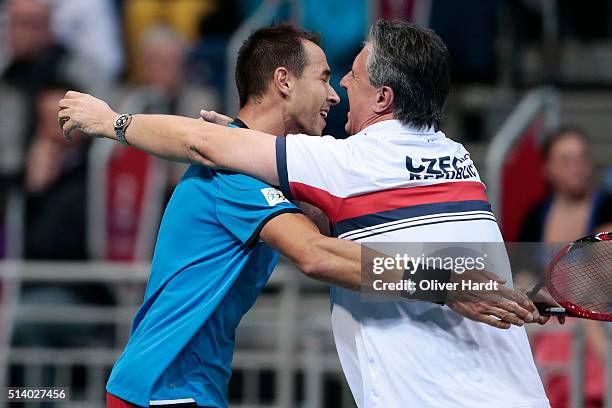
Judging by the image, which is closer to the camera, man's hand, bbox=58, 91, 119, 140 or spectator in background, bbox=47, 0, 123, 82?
man's hand, bbox=58, 91, 119, 140

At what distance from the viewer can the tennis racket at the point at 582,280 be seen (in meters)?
4.07

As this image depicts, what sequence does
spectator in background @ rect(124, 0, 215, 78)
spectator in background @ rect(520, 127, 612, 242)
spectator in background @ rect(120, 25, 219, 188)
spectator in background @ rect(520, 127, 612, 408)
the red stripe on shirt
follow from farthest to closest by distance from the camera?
spectator in background @ rect(124, 0, 215, 78) → spectator in background @ rect(120, 25, 219, 188) → spectator in background @ rect(520, 127, 612, 242) → spectator in background @ rect(520, 127, 612, 408) → the red stripe on shirt

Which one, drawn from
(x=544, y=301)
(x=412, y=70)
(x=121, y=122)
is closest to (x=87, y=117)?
(x=121, y=122)

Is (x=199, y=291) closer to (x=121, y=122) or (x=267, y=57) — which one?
(x=121, y=122)

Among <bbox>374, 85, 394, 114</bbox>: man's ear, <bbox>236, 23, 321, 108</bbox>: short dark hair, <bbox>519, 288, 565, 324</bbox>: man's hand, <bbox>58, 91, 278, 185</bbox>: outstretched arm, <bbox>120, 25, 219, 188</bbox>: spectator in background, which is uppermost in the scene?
<bbox>120, 25, 219, 188</bbox>: spectator in background

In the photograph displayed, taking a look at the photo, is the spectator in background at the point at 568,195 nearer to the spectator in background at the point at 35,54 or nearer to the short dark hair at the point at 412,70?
the short dark hair at the point at 412,70

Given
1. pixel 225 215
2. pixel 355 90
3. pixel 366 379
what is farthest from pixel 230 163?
pixel 366 379

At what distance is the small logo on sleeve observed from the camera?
3.94 meters

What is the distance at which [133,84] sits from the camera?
33.5 feet

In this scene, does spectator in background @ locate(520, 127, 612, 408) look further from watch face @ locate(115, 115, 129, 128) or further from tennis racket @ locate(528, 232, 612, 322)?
watch face @ locate(115, 115, 129, 128)

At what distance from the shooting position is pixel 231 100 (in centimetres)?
912

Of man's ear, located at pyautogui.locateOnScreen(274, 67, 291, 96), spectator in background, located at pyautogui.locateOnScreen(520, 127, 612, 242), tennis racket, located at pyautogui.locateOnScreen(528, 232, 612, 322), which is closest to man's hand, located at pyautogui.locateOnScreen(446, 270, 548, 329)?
tennis racket, located at pyautogui.locateOnScreen(528, 232, 612, 322)

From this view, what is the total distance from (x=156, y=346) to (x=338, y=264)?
687mm

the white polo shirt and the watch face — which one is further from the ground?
the watch face
